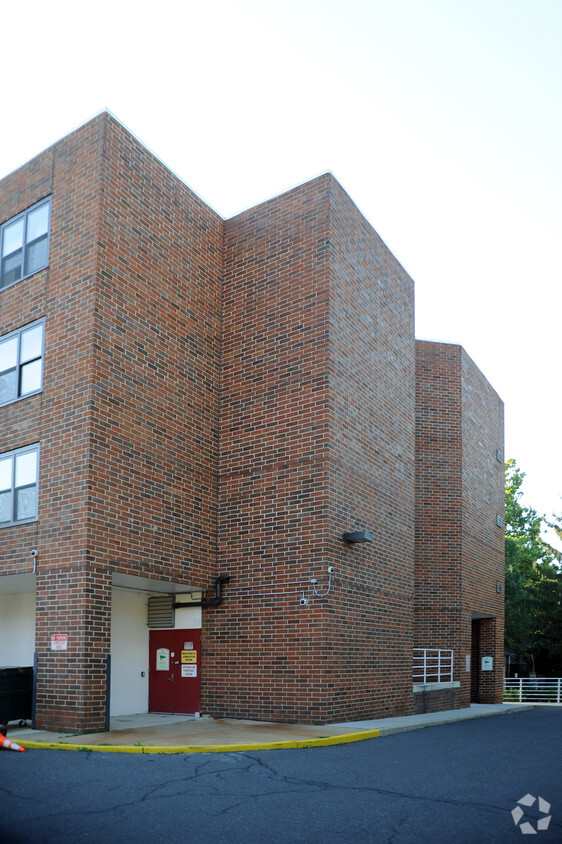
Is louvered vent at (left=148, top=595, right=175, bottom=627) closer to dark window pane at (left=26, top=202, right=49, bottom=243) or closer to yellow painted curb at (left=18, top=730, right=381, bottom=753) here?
yellow painted curb at (left=18, top=730, right=381, bottom=753)

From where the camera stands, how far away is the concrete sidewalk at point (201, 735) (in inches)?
468

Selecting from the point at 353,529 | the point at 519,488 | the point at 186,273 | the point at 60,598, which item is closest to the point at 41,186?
the point at 186,273

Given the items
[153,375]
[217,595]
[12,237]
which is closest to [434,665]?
Answer: [217,595]

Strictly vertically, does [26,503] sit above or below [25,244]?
below

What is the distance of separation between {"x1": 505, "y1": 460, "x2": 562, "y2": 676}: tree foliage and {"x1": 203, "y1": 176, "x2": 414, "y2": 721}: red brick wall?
23.6 m

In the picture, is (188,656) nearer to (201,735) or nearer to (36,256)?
(201,735)

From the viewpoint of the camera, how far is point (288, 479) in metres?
16.3

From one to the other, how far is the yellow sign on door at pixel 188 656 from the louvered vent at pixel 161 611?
712 millimetres

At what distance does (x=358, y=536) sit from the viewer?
52.6ft

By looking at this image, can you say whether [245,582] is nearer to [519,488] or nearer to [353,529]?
[353,529]

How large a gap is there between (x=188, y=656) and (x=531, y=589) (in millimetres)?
29503

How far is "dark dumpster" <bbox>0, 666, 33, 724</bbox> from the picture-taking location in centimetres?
1402

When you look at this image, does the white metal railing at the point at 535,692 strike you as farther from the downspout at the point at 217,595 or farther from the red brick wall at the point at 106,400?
the red brick wall at the point at 106,400
